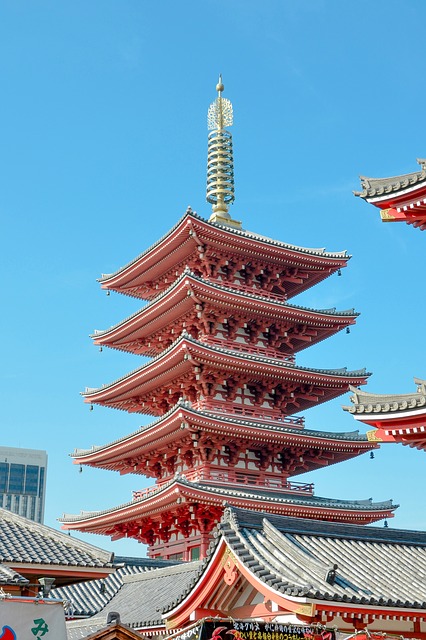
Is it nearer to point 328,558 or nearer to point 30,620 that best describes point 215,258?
point 328,558

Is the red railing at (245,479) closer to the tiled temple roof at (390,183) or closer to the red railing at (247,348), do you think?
the red railing at (247,348)

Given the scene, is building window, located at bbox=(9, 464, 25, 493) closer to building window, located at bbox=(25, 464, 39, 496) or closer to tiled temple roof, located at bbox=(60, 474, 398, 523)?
building window, located at bbox=(25, 464, 39, 496)

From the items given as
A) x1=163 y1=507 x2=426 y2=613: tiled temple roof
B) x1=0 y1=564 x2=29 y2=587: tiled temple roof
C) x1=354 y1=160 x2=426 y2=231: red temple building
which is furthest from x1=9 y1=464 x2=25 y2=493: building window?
x1=0 y1=564 x2=29 y2=587: tiled temple roof

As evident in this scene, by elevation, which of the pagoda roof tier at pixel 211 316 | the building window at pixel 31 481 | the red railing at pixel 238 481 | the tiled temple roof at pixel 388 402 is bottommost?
the tiled temple roof at pixel 388 402

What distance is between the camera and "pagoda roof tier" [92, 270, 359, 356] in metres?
37.5

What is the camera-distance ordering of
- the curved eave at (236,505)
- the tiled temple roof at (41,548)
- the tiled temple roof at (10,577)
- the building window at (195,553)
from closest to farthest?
1. the tiled temple roof at (10,577)
2. the tiled temple roof at (41,548)
3. the curved eave at (236,505)
4. the building window at (195,553)

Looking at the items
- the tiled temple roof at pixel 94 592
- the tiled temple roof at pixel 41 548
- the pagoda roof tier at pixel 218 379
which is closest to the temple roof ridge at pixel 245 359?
the pagoda roof tier at pixel 218 379

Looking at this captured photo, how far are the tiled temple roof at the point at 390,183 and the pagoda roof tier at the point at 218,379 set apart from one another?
16.0m

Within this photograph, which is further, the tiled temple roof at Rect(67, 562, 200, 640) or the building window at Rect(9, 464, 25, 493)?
the building window at Rect(9, 464, 25, 493)

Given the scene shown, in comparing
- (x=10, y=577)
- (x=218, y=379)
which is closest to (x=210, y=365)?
(x=218, y=379)

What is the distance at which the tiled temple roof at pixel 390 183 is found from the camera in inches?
746

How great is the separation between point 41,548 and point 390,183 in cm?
1109

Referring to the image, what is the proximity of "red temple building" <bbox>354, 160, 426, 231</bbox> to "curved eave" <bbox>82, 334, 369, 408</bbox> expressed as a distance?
16.2 metres

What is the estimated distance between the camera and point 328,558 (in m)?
18.9
